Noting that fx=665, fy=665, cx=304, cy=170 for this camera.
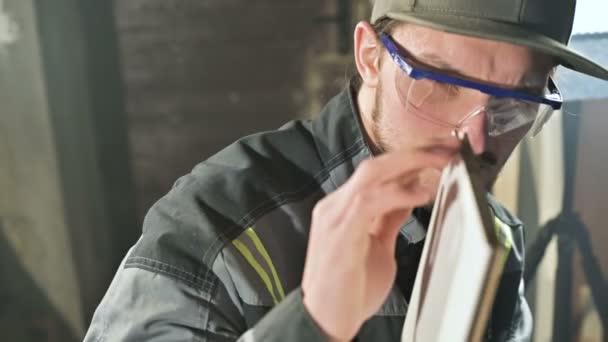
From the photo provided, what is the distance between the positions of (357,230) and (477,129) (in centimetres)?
31

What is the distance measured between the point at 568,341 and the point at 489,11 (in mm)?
928

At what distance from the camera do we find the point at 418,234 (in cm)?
100

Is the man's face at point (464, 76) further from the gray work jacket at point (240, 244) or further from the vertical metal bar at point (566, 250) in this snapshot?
the vertical metal bar at point (566, 250)

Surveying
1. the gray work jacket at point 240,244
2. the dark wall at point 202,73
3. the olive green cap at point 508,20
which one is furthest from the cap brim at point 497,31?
the dark wall at point 202,73

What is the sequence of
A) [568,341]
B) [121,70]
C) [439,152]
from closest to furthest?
1. [439,152]
2. [568,341]
3. [121,70]

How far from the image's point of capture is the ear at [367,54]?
1.03 meters

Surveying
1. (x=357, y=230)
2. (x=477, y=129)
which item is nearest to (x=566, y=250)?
(x=477, y=129)

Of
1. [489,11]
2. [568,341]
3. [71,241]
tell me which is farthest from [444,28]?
[71,241]

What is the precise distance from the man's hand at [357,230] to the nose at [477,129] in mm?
207

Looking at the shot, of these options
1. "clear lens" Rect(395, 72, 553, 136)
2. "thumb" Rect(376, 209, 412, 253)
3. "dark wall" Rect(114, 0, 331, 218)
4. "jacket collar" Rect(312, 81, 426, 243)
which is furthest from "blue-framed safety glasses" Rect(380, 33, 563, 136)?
"dark wall" Rect(114, 0, 331, 218)

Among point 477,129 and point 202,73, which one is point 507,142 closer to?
point 477,129

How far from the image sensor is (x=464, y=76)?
86 centimetres

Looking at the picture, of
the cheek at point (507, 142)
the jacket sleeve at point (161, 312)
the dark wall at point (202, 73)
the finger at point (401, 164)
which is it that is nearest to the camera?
the finger at point (401, 164)

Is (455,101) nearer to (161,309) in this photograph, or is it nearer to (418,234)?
(418,234)
